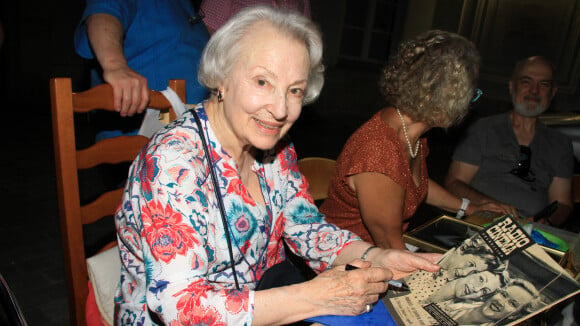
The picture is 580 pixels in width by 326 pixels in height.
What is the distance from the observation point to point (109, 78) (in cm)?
138

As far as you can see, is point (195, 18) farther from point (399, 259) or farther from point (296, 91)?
point (399, 259)

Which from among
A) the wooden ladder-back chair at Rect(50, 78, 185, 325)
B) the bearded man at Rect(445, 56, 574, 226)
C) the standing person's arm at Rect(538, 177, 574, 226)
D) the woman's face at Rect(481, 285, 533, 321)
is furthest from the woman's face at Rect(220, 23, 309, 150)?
the standing person's arm at Rect(538, 177, 574, 226)

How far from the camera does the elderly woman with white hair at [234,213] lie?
100 cm

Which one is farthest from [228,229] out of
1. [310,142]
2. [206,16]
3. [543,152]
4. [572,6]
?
[572,6]

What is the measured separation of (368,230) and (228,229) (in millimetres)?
785

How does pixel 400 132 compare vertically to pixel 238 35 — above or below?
below

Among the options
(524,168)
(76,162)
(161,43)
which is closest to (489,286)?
(76,162)

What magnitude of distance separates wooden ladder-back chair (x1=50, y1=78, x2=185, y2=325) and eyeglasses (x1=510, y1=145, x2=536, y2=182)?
7.48 feet

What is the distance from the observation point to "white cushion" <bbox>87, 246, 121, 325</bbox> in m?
1.29

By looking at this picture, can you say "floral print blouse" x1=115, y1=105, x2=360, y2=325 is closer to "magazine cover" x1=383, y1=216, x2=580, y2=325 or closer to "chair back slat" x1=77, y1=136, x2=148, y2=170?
"chair back slat" x1=77, y1=136, x2=148, y2=170

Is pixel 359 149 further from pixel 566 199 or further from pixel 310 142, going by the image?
pixel 310 142

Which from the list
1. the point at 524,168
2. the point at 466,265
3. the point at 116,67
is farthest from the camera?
the point at 524,168

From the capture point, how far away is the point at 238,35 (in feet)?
3.82

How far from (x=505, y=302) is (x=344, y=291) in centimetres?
39
